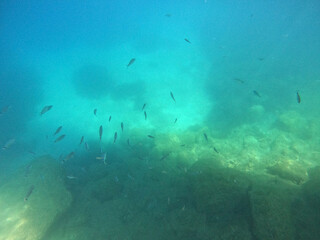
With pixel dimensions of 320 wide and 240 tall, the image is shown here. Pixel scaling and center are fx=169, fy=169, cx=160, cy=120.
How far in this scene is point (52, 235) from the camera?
7922mm

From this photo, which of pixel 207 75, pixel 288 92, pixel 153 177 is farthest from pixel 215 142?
pixel 207 75

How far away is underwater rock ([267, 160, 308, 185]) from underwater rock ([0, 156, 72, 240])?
11148 millimetres

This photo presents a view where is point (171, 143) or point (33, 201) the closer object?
point (33, 201)

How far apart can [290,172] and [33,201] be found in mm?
13432

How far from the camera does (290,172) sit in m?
8.95

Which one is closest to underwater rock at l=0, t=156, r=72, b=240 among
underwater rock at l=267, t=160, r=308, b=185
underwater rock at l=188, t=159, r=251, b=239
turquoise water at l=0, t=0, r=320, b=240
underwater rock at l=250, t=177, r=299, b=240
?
turquoise water at l=0, t=0, r=320, b=240

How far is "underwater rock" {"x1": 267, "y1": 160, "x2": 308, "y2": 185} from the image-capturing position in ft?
28.5

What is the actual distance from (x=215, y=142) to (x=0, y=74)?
1640 inches

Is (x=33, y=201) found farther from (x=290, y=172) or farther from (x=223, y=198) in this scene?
(x=290, y=172)

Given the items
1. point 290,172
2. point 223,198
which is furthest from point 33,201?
point 290,172

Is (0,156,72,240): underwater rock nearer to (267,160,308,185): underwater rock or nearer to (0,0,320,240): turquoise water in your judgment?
(0,0,320,240): turquoise water

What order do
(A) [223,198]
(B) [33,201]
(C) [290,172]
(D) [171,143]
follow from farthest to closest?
(D) [171,143], (C) [290,172], (B) [33,201], (A) [223,198]

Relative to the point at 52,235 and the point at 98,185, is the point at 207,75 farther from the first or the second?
the point at 52,235

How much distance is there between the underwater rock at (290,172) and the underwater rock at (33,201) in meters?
11.1
